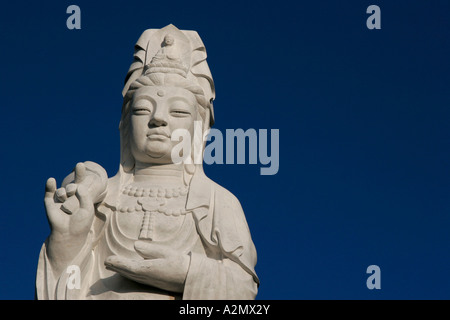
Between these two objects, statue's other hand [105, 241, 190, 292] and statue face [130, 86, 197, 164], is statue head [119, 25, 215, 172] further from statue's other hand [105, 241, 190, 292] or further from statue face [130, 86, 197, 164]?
statue's other hand [105, 241, 190, 292]

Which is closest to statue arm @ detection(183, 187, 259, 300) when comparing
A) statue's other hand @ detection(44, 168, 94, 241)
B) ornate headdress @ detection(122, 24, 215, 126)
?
statue's other hand @ detection(44, 168, 94, 241)

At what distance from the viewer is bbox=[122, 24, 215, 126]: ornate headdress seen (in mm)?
10016

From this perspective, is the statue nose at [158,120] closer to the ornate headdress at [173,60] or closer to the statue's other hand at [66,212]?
the ornate headdress at [173,60]

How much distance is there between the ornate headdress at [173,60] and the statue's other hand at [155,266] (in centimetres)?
215

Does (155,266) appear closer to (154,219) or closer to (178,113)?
(154,219)

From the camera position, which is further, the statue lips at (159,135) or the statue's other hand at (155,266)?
the statue lips at (159,135)

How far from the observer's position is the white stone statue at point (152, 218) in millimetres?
8703

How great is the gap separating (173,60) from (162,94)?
0.56m

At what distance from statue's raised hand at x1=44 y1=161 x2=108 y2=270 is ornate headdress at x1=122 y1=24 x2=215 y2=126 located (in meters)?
1.56

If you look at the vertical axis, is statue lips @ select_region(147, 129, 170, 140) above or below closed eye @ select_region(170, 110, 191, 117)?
below

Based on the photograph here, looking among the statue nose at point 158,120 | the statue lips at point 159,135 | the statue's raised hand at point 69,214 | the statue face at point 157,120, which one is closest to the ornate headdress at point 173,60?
the statue face at point 157,120

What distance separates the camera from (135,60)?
1038cm
